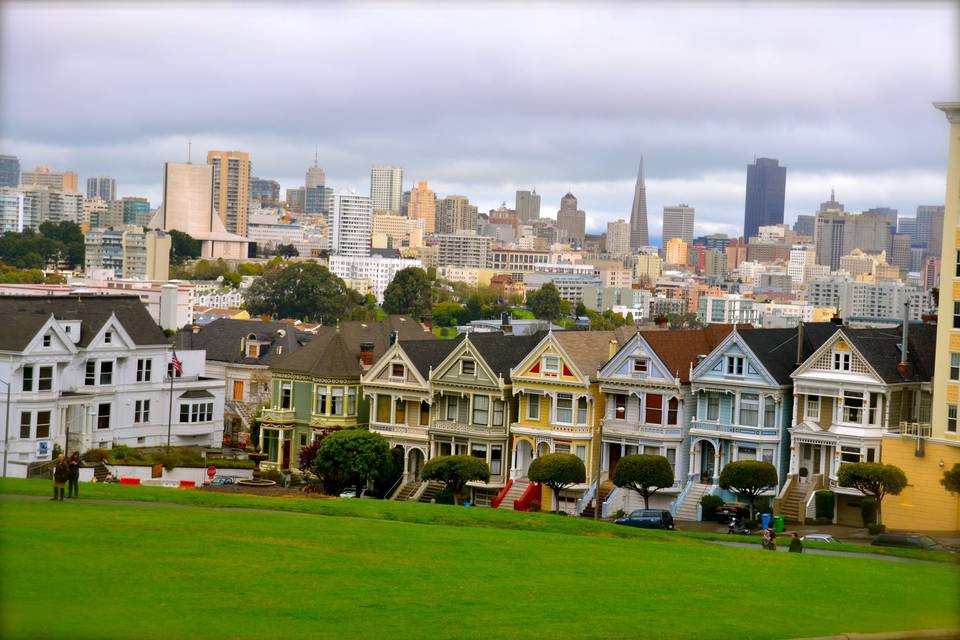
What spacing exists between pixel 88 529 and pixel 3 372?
101ft

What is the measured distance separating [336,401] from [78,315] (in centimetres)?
1213

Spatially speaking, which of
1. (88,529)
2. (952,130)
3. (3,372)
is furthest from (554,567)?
(3,372)

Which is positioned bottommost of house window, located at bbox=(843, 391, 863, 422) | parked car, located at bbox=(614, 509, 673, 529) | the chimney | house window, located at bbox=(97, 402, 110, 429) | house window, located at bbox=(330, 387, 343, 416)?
parked car, located at bbox=(614, 509, 673, 529)

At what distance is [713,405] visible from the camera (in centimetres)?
6281

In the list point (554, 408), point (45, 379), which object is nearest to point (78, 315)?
point (45, 379)

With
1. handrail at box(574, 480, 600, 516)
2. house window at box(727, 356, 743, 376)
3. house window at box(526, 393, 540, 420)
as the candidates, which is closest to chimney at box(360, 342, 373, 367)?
house window at box(526, 393, 540, 420)

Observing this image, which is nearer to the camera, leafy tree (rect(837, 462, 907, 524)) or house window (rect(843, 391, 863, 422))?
leafy tree (rect(837, 462, 907, 524))

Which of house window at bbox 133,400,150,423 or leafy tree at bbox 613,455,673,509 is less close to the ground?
house window at bbox 133,400,150,423

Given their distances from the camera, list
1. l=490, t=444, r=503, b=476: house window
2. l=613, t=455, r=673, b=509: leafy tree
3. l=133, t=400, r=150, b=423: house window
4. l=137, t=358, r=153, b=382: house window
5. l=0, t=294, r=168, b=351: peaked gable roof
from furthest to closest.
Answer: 1. l=137, t=358, r=153, b=382: house window
2. l=133, t=400, r=150, b=423: house window
3. l=490, t=444, r=503, b=476: house window
4. l=0, t=294, r=168, b=351: peaked gable roof
5. l=613, t=455, r=673, b=509: leafy tree

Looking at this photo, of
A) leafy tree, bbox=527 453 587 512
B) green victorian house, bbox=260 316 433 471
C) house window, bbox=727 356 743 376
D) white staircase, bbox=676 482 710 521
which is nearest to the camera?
white staircase, bbox=676 482 710 521

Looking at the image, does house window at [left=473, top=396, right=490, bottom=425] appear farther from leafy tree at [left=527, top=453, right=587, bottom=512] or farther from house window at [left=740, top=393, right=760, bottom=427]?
house window at [left=740, top=393, right=760, bottom=427]

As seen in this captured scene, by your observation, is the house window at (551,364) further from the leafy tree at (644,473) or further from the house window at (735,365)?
the house window at (735,365)

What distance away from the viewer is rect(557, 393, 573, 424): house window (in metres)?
65.6

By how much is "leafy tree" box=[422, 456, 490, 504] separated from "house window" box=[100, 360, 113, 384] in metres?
15.0
